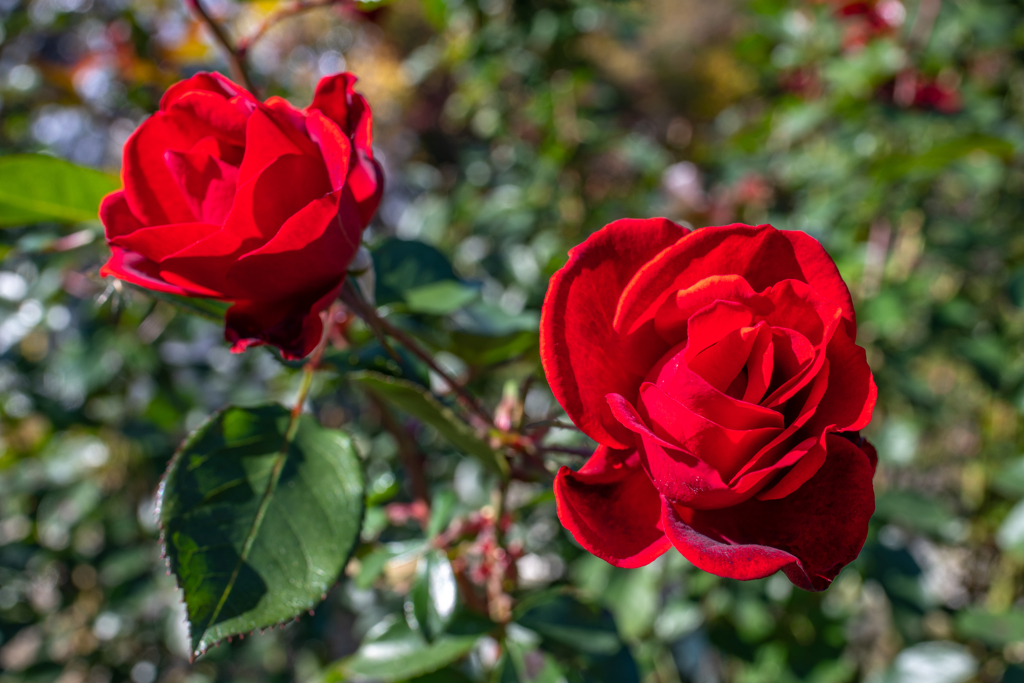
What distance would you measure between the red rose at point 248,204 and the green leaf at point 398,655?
290 mm

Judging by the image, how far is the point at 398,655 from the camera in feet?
1.77

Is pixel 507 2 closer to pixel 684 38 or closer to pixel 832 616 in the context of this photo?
pixel 832 616

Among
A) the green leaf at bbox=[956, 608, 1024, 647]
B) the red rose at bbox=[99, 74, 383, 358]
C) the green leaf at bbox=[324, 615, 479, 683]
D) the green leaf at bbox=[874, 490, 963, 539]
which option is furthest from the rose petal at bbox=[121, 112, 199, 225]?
the green leaf at bbox=[956, 608, 1024, 647]

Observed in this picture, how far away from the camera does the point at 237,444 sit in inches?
15.0

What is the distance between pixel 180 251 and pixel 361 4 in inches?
8.9

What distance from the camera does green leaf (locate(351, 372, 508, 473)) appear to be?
14.8 inches

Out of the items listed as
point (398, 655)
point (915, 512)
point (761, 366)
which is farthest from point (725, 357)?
point (915, 512)

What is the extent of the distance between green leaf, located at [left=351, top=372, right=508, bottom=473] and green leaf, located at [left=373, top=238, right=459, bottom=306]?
0.45 feet

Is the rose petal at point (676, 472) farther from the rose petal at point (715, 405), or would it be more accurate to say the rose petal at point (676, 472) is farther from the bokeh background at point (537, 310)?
the bokeh background at point (537, 310)

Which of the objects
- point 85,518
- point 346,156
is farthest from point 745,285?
point 85,518

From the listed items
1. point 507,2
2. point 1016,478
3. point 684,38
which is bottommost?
point 684,38

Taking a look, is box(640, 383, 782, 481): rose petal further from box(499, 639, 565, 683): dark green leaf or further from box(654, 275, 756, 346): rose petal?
box(499, 639, 565, 683): dark green leaf

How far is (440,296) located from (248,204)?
0.79ft

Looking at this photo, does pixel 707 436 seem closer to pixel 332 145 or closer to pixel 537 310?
pixel 332 145
